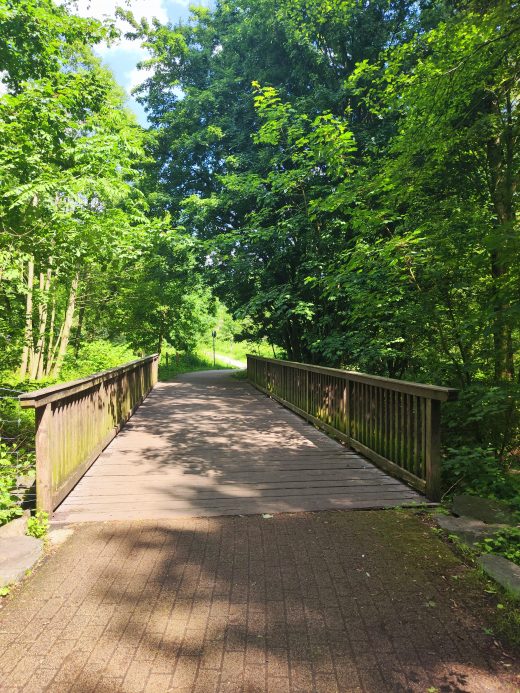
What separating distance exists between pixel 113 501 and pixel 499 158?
20.0 feet

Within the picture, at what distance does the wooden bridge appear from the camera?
347 centimetres

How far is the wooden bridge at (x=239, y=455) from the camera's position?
3469 mm

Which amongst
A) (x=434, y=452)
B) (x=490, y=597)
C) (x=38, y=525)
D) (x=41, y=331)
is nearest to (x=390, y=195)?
(x=434, y=452)

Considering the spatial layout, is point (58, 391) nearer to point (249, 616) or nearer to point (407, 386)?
point (249, 616)

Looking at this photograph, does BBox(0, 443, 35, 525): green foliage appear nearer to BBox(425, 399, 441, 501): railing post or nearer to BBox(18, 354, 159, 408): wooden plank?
BBox(18, 354, 159, 408): wooden plank

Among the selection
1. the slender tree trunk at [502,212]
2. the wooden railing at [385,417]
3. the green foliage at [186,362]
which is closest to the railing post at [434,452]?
the wooden railing at [385,417]

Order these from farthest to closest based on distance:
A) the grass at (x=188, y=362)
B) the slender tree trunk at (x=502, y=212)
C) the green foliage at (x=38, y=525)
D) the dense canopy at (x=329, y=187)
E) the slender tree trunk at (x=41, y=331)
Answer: the grass at (x=188, y=362), the slender tree trunk at (x=41, y=331), the dense canopy at (x=329, y=187), the slender tree trunk at (x=502, y=212), the green foliage at (x=38, y=525)

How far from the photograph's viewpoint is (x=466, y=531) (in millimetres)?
2895

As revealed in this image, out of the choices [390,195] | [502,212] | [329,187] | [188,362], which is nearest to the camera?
[502,212]

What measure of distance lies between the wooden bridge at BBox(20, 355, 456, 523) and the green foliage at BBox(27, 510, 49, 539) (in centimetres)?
7

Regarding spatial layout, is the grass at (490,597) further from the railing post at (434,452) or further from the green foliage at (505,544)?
the railing post at (434,452)

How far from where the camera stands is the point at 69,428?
391 cm

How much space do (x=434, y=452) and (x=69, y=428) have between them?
311cm

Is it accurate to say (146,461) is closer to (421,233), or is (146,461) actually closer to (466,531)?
(466,531)
